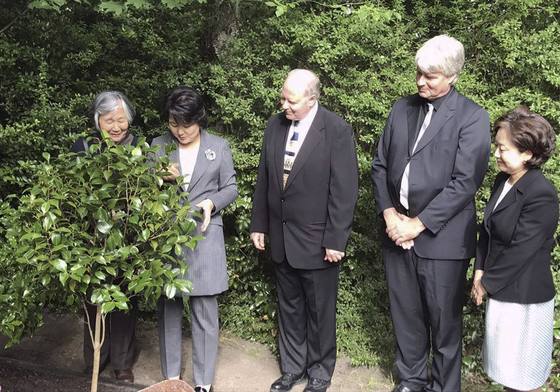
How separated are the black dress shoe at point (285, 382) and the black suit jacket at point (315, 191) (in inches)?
37.0

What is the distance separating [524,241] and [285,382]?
6.88ft

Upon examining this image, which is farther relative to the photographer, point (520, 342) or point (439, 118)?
point (439, 118)

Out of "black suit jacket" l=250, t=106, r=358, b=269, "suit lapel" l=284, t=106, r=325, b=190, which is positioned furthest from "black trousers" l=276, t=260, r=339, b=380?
Answer: "suit lapel" l=284, t=106, r=325, b=190

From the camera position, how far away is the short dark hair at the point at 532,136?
11.8 ft

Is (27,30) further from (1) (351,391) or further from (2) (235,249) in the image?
(1) (351,391)

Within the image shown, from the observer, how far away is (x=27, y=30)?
639 cm

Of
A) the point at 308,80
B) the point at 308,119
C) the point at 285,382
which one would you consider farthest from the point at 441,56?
the point at 285,382

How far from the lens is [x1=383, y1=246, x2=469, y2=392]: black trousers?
4.15 meters

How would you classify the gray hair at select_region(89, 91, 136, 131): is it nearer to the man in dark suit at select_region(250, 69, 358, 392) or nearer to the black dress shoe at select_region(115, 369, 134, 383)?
the man in dark suit at select_region(250, 69, 358, 392)

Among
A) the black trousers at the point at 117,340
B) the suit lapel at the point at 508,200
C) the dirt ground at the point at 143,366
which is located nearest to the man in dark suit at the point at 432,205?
the suit lapel at the point at 508,200

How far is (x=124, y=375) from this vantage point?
4766 millimetres

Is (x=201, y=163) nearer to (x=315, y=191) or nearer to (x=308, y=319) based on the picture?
(x=315, y=191)

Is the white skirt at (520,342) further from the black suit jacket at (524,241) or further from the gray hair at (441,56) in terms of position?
the gray hair at (441,56)

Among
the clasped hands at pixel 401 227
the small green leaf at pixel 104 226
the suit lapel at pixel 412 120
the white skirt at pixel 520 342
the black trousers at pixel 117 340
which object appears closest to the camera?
the small green leaf at pixel 104 226
